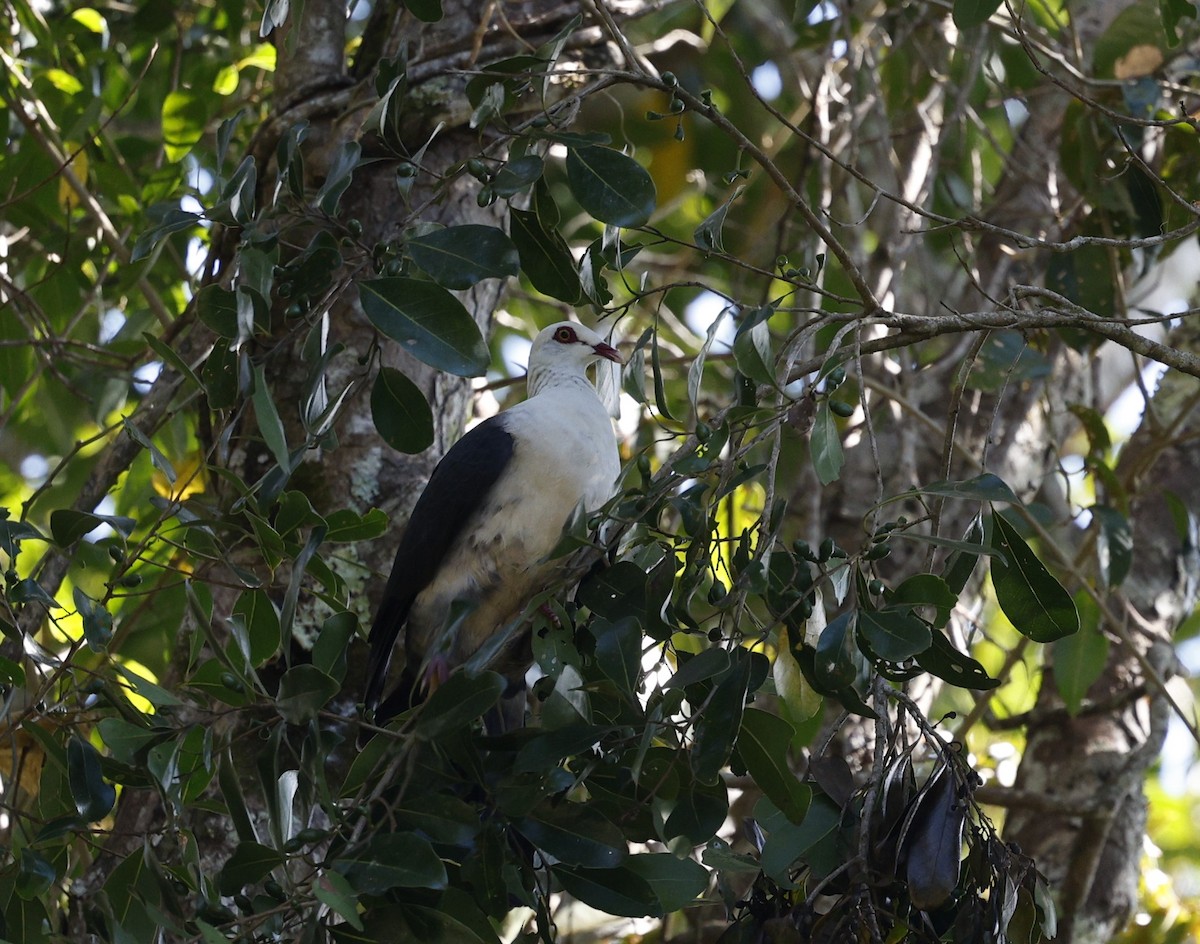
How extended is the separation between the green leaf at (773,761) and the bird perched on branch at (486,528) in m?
1.07

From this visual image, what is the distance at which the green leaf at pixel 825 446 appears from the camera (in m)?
1.81

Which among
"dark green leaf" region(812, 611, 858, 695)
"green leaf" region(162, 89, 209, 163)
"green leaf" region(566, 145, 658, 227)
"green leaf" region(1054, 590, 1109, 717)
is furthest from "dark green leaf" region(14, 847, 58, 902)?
"green leaf" region(162, 89, 209, 163)

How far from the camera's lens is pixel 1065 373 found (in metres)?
4.46

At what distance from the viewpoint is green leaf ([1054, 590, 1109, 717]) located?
3.42 m

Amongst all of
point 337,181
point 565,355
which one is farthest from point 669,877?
point 565,355

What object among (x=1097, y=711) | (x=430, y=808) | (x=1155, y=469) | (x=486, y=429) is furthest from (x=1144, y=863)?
(x=430, y=808)

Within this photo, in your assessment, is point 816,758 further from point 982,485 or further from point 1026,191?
point 1026,191

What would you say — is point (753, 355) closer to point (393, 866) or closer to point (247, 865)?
point (393, 866)

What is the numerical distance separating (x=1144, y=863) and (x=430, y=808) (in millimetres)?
3478

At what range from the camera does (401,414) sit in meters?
2.09

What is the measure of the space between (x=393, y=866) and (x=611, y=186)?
102 centimetres

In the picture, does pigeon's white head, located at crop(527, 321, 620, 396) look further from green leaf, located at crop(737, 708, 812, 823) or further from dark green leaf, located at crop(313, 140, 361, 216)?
green leaf, located at crop(737, 708, 812, 823)

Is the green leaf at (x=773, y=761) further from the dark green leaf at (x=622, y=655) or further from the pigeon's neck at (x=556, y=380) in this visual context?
the pigeon's neck at (x=556, y=380)

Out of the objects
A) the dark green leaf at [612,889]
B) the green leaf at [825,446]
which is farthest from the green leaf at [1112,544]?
the dark green leaf at [612,889]
